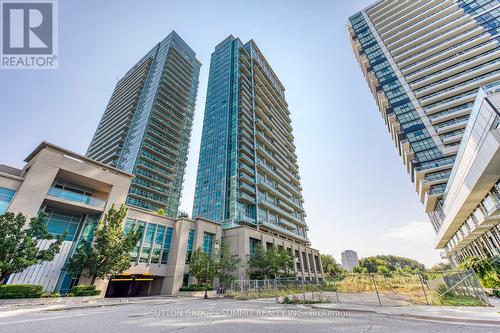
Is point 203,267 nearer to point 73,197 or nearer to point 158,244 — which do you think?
point 158,244

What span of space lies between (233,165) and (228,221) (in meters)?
15.1

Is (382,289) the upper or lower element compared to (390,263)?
lower

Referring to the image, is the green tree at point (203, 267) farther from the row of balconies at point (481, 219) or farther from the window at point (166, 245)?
the row of balconies at point (481, 219)

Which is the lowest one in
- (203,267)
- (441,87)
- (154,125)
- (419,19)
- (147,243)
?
(203,267)

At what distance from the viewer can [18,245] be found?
17.3 m


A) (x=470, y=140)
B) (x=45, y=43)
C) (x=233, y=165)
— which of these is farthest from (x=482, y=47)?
(x=45, y=43)

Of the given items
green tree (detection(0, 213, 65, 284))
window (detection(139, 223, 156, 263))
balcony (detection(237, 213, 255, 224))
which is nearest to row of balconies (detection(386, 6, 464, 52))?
balcony (detection(237, 213, 255, 224))

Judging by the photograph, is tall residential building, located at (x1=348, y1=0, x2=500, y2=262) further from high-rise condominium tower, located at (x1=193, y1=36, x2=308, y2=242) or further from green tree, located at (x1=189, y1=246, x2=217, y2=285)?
high-rise condominium tower, located at (x1=193, y1=36, x2=308, y2=242)

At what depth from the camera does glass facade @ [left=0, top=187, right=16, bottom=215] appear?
1994 cm

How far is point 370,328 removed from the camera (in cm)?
763

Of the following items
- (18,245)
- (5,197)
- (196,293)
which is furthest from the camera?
(196,293)

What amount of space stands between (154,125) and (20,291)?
59.3 meters

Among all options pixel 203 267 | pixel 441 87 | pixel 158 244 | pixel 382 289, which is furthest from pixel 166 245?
pixel 441 87

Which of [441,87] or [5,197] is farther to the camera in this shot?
[441,87]
